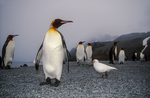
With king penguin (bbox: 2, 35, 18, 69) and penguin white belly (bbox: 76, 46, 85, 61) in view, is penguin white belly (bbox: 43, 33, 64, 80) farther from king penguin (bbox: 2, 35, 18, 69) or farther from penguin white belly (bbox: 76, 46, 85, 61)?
penguin white belly (bbox: 76, 46, 85, 61)

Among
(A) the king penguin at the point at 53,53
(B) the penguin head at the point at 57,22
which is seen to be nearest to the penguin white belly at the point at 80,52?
(B) the penguin head at the point at 57,22

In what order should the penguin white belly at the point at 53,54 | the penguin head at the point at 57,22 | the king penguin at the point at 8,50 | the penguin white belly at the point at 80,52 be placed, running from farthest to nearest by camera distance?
the penguin white belly at the point at 80,52, the king penguin at the point at 8,50, the penguin head at the point at 57,22, the penguin white belly at the point at 53,54

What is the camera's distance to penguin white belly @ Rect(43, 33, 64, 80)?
288cm

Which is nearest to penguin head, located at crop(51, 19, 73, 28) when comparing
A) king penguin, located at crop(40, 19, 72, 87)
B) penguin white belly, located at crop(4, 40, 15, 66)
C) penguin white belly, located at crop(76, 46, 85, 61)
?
king penguin, located at crop(40, 19, 72, 87)

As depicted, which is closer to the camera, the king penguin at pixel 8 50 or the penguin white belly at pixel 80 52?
the king penguin at pixel 8 50

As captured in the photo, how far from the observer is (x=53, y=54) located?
9.45ft

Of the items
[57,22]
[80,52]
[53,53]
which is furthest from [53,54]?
[80,52]

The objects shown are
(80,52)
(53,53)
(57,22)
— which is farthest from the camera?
(80,52)

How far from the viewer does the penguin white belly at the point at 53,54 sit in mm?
2877

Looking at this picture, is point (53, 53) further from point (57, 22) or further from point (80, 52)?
point (80, 52)

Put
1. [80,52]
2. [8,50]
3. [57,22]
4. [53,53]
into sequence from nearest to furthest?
[53,53] → [57,22] → [8,50] → [80,52]

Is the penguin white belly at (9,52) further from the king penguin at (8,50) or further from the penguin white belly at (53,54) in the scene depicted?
the penguin white belly at (53,54)

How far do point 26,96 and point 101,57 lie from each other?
864 inches

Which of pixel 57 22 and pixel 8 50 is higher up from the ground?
pixel 57 22
